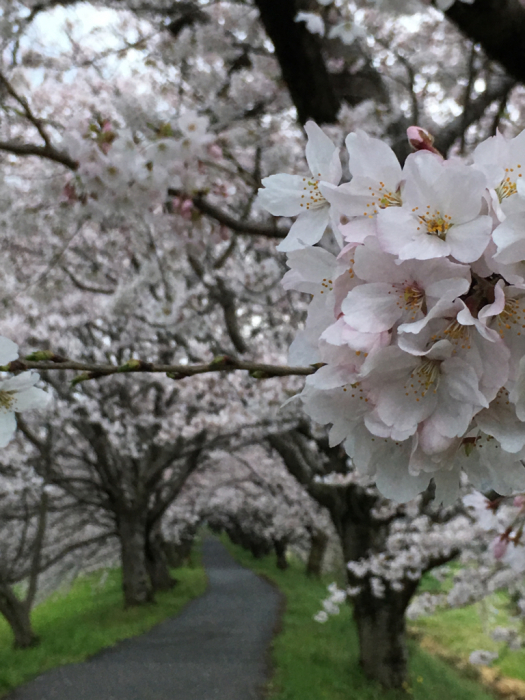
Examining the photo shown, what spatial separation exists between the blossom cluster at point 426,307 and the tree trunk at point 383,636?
22.7ft

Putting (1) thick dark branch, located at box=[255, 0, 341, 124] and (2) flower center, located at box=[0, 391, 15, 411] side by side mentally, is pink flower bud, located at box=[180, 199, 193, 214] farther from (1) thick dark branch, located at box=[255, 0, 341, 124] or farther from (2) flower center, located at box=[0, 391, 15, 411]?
(2) flower center, located at box=[0, 391, 15, 411]

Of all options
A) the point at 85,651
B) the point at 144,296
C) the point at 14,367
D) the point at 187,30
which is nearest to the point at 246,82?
the point at 187,30

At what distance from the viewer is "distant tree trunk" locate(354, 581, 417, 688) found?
700 centimetres

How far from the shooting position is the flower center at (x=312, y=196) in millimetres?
914

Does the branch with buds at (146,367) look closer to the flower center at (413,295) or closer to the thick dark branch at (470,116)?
the flower center at (413,295)

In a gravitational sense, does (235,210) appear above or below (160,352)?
above

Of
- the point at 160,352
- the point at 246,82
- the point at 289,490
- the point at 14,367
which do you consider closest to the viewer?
the point at 14,367

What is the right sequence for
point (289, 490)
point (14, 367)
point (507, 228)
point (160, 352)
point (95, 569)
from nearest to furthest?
point (507, 228)
point (14, 367)
point (160, 352)
point (289, 490)
point (95, 569)

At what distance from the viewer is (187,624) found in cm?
1138

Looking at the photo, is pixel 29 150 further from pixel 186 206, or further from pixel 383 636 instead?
pixel 383 636

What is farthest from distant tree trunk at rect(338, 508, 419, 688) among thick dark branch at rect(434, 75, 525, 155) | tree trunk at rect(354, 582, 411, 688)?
thick dark branch at rect(434, 75, 525, 155)

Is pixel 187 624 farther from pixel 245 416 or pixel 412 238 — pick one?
pixel 412 238

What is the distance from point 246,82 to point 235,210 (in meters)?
1.70

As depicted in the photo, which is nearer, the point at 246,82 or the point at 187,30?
the point at 187,30
